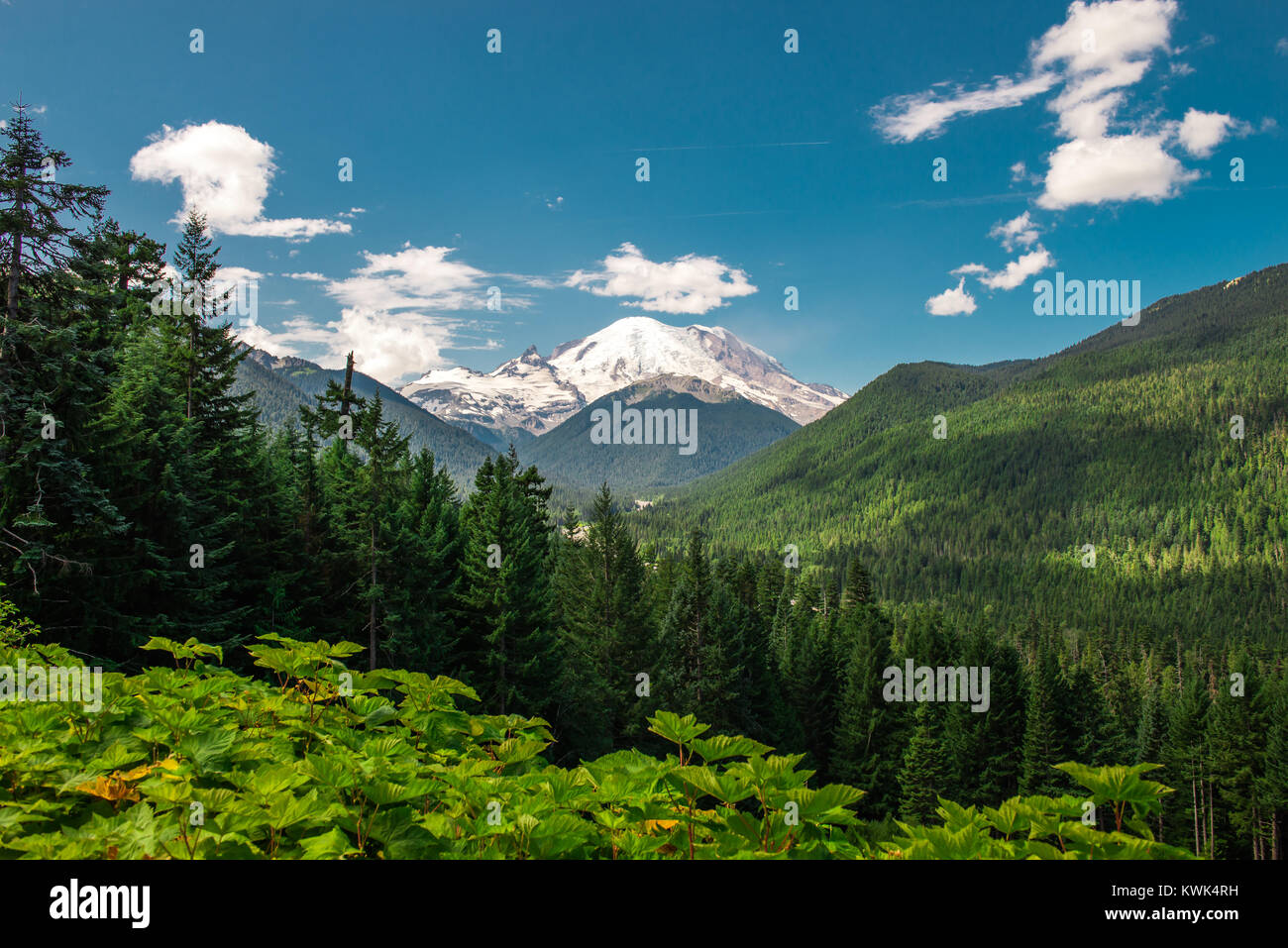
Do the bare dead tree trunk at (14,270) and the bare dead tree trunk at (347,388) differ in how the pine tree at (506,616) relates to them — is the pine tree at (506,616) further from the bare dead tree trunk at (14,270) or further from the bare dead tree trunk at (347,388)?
the bare dead tree trunk at (14,270)

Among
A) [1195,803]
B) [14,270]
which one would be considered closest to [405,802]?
[14,270]

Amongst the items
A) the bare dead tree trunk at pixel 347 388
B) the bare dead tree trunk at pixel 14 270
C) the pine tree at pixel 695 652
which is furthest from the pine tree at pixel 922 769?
the bare dead tree trunk at pixel 14 270

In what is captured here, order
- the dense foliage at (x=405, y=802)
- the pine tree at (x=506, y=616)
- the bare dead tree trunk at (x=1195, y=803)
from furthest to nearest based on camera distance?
1. the bare dead tree trunk at (x=1195, y=803)
2. the pine tree at (x=506, y=616)
3. the dense foliage at (x=405, y=802)

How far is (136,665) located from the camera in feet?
55.9

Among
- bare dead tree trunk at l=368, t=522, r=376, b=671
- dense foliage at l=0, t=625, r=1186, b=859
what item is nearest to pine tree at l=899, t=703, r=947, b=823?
bare dead tree trunk at l=368, t=522, r=376, b=671

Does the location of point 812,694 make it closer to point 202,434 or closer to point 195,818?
point 202,434

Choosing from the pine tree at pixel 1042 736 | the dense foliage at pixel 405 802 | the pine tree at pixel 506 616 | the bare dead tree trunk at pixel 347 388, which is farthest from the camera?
the pine tree at pixel 1042 736

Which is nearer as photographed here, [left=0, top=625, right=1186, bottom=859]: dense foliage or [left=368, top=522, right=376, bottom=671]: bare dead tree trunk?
[left=0, top=625, right=1186, bottom=859]: dense foliage

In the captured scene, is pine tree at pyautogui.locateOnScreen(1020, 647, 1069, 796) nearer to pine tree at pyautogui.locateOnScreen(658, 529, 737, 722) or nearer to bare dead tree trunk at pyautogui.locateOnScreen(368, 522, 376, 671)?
pine tree at pyautogui.locateOnScreen(658, 529, 737, 722)

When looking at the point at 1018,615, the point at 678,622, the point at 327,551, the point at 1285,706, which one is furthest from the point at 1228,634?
the point at 327,551

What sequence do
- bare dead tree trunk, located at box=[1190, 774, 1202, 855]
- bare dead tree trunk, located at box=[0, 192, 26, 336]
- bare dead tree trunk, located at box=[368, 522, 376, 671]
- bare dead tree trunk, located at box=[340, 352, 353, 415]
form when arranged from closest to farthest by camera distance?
bare dead tree trunk, located at box=[0, 192, 26, 336]
bare dead tree trunk, located at box=[368, 522, 376, 671]
bare dead tree trunk, located at box=[340, 352, 353, 415]
bare dead tree trunk, located at box=[1190, 774, 1202, 855]

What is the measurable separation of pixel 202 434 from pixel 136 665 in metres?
10.9

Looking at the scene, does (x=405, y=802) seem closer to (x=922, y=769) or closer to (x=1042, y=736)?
(x=922, y=769)

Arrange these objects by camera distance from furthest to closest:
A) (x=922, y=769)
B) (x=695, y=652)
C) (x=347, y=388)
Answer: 1. (x=922, y=769)
2. (x=695, y=652)
3. (x=347, y=388)
